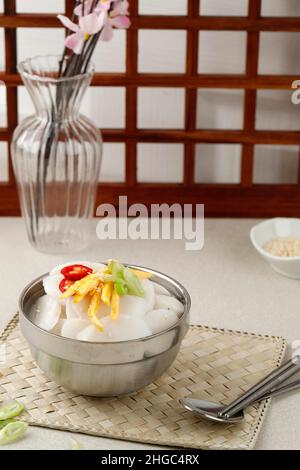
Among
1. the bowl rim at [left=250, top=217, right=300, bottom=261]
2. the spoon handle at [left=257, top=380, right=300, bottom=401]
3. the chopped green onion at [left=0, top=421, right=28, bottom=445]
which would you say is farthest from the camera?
the bowl rim at [left=250, top=217, right=300, bottom=261]

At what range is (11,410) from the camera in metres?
1.29

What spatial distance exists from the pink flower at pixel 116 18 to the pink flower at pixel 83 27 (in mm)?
18

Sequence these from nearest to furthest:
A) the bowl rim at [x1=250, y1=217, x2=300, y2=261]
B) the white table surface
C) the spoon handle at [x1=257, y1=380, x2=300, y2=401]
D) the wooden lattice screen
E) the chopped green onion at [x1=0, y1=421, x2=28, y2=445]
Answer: the chopped green onion at [x1=0, y1=421, x2=28, y2=445]
the spoon handle at [x1=257, y1=380, x2=300, y2=401]
the white table surface
the bowl rim at [x1=250, y1=217, x2=300, y2=261]
the wooden lattice screen

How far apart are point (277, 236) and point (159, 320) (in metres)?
0.65

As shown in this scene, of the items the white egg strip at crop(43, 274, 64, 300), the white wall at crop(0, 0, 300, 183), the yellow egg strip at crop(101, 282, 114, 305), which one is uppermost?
the white wall at crop(0, 0, 300, 183)

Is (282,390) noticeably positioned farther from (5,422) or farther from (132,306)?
(5,422)

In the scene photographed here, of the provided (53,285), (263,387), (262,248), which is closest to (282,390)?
(263,387)

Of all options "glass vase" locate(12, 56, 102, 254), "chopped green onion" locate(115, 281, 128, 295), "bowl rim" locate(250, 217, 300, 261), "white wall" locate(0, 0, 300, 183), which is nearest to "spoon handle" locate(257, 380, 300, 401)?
"chopped green onion" locate(115, 281, 128, 295)

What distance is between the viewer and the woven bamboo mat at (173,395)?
4.16 ft

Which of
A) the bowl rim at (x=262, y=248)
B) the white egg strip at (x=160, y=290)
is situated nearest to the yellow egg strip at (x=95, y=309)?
the white egg strip at (x=160, y=290)

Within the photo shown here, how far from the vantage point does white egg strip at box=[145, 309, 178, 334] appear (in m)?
1.29

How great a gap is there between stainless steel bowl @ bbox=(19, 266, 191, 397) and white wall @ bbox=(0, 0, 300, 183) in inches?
32.1

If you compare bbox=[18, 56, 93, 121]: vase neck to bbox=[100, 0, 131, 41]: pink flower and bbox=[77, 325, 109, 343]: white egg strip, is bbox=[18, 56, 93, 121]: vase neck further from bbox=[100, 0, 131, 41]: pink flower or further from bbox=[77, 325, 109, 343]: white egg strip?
bbox=[77, 325, 109, 343]: white egg strip

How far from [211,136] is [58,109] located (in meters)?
0.37
